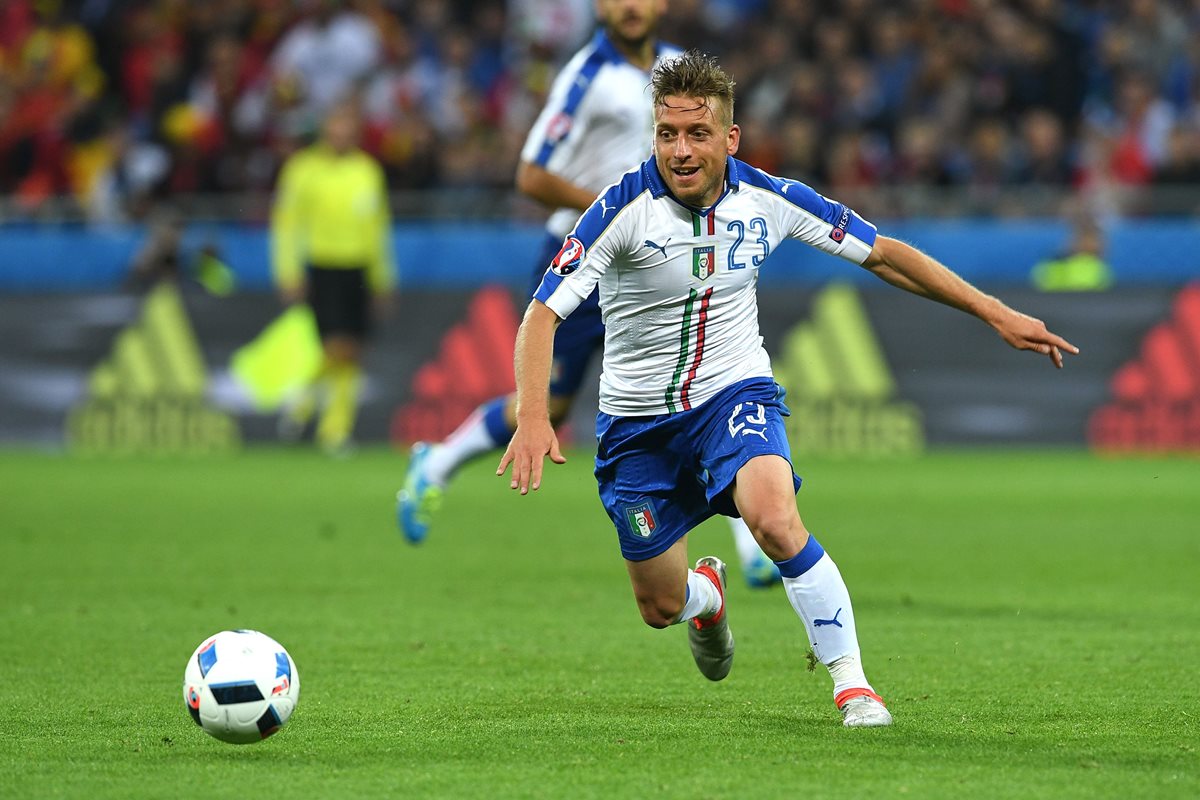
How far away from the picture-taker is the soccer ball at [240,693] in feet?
17.4

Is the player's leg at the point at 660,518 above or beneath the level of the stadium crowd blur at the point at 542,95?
beneath

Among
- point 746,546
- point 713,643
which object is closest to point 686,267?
point 713,643

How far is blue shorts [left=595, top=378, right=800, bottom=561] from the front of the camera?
6.08 m

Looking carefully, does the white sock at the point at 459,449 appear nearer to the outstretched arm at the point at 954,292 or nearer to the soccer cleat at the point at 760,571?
the soccer cleat at the point at 760,571

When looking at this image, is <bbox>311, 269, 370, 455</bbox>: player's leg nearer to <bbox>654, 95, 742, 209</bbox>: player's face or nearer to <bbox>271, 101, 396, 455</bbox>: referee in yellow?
<bbox>271, 101, 396, 455</bbox>: referee in yellow

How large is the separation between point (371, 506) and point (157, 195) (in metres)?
7.90

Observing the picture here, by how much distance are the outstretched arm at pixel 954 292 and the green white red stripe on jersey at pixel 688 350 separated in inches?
21.7

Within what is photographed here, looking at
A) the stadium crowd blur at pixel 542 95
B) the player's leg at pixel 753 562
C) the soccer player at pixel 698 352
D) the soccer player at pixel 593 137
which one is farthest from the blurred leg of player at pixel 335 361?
the soccer player at pixel 698 352

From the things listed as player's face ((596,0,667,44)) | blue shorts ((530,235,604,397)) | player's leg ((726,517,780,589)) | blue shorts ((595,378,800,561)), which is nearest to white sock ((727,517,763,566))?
A: player's leg ((726,517,780,589))

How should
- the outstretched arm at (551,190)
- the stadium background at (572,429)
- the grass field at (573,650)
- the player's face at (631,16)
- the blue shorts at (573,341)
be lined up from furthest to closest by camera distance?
the blue shorts at (573,341)
the outstretched arm at (551,190)
the player's face at (631,16)
the stadium background at (572,429)
the grass field at (573,650)

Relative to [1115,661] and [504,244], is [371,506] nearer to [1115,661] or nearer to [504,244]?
[504,244]

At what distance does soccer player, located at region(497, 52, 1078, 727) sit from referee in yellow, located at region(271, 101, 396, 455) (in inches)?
428

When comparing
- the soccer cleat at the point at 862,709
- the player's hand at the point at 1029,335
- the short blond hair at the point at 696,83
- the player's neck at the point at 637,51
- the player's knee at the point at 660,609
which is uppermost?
the player's neck at the point at 637,51

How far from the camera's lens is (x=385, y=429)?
56.3 ft
